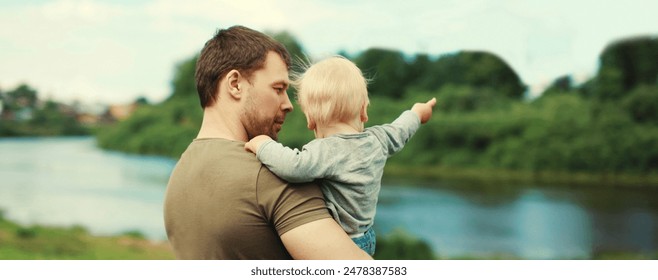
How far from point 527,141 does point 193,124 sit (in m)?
7.26

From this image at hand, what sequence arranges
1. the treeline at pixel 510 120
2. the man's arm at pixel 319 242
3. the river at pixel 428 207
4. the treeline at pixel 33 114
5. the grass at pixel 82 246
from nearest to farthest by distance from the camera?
the man's arm at pixel 319 242, the grass at pixel 82 246, the treeline at pixel 33 114, the river at pixel 428 207, the treeline at pixel 510 120

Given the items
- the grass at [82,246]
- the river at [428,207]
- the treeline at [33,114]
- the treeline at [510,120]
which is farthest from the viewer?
the treeline at [510,120]

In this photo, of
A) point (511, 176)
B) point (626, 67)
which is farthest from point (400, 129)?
→ point (626, 67)

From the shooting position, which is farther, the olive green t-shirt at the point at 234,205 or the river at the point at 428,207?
the river at the point at 428,207

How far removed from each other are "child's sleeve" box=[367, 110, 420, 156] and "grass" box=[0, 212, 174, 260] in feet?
22.9

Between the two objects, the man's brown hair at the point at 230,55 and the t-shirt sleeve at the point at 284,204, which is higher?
the man's brown hair at the point at 230,55

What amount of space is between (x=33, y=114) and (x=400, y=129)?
10.9 metres

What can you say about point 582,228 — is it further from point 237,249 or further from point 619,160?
point 237,249

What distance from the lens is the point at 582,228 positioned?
1226 cm

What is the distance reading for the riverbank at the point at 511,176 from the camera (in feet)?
42.9

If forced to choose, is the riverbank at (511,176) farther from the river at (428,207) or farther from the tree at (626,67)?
the tree at (626,67)

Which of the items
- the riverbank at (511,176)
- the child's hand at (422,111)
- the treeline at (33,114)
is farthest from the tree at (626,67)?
the child's hand at (422,111)

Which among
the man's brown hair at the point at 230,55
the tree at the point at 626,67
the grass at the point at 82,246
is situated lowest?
the grass at the point at 82,246
